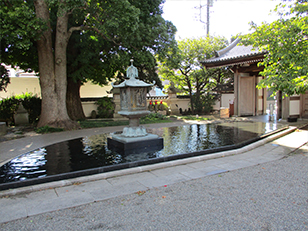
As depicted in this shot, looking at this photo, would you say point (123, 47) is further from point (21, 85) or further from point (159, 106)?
point (21, 85)

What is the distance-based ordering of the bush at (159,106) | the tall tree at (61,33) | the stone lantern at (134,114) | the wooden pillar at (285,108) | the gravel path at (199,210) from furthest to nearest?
1. the bush at (159,106)
2. the wooden pillar at (285,108)
3. the tall tree at (61,33)
4. the stone lantern at (134,114)
5. the gravel path at (199,210)

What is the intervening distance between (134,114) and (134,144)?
0.94 m

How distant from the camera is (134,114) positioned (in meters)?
7.09

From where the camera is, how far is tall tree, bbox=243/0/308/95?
708cm

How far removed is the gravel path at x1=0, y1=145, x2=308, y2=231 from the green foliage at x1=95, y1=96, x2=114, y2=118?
46.0 ft

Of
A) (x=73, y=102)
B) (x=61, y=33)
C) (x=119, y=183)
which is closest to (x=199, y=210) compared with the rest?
(x=119, y=183)

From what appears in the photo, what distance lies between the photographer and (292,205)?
3457 mm

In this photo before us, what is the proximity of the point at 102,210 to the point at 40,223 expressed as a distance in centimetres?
83

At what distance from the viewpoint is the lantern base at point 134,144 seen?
6729 millimetres

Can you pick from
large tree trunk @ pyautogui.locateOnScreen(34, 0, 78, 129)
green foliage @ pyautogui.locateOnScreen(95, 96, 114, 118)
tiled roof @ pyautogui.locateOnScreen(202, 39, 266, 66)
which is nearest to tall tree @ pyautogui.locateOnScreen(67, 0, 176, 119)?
large tree trunk @ pyautogui.locateOnScreen(34, 0, 78, 129)

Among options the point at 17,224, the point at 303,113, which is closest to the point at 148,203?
the point at 17,224

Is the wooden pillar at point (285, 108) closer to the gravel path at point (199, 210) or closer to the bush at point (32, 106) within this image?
the gravel path at point (199, 210)

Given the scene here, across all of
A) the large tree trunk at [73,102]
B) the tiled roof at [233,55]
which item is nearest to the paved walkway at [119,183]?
the tiled roof at [233,55]

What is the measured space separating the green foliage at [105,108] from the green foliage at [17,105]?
4.41 meters
